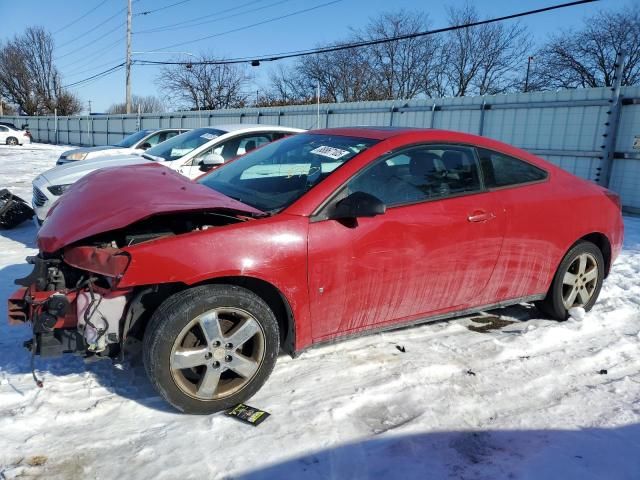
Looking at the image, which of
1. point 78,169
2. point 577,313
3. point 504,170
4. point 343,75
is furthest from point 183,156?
point 343,75

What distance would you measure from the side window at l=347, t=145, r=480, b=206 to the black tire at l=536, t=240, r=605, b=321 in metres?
1.14

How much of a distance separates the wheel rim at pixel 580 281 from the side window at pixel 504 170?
32.7 inches

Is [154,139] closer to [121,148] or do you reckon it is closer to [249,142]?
[121,148]

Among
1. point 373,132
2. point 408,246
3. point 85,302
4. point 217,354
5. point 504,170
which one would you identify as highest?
Result: point 373,132

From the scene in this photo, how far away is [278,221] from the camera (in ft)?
9.57

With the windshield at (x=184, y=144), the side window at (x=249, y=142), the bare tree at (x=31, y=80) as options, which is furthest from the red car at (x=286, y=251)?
the bare tree at (x=31, y=80)

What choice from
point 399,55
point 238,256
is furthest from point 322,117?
point 399,55

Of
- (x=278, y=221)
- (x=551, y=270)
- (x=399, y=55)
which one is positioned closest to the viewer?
(x=278, y=221)

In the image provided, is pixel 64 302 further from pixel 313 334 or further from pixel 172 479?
pixel 313 334

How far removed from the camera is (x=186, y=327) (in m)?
2.66

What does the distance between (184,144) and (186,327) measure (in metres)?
5.48

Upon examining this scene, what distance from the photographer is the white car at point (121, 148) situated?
30.6 feet

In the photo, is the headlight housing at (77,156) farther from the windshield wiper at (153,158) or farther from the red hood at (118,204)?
the red hood at (118,204)

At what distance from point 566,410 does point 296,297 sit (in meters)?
1.69
